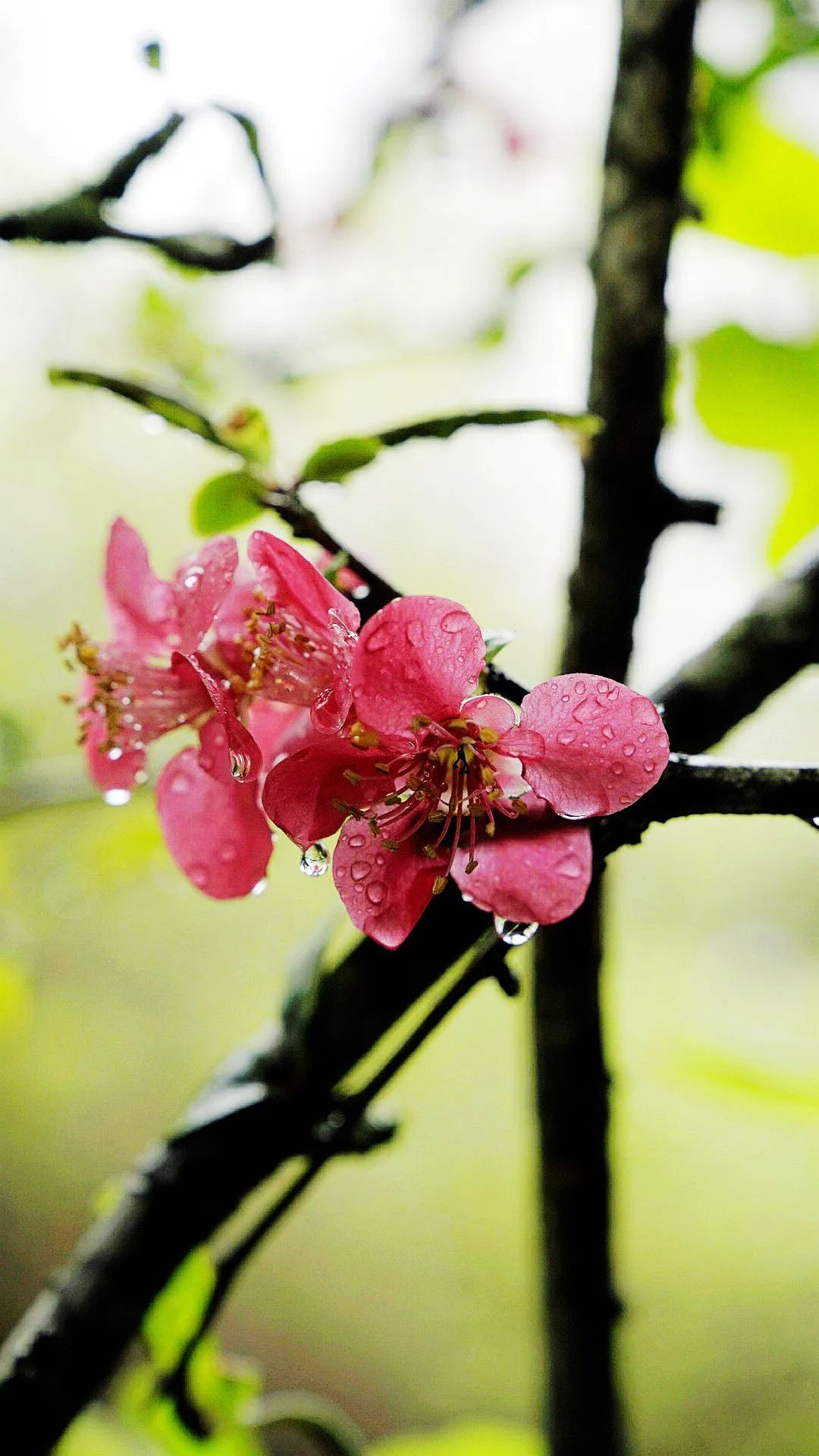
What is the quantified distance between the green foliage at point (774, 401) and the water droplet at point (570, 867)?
0.36 meters

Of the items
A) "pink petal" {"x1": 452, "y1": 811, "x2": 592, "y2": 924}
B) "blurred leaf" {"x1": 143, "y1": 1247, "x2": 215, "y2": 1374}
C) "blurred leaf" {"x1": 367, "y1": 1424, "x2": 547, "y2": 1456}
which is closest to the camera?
"pink petal" {"x1": 452, "y1": 811, "x2": 592, "y2": 924}

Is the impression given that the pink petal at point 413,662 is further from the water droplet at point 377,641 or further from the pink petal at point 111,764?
the pink petal at point 111,764

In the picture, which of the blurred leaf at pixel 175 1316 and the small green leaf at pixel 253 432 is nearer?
the small green leaf at pixel 253 432

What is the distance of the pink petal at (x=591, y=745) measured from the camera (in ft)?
0.67

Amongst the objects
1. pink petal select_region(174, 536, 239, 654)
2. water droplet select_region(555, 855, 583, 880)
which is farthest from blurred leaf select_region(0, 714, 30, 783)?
water droplet select_region(555, 855, 583, 880)

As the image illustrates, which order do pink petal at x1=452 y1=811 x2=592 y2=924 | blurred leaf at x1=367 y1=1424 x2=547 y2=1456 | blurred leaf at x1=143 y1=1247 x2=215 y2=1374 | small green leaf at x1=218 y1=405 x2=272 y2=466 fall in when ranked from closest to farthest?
pink petal at x1=452 y1=811 x2=592 y2=924
small green leaf at x1=218 y1=405 x2=272 y2=466
blurred leaf at x1=143 y1=1247 x2=215 y2=1374
blurred leaf at x1=367 y1=1424 x2=547 y2=1456

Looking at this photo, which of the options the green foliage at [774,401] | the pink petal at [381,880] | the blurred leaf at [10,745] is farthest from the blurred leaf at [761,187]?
the blurred leaf at [10,745]

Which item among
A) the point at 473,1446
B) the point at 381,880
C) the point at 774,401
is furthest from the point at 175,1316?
the point at 774,401

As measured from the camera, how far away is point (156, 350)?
743 mm

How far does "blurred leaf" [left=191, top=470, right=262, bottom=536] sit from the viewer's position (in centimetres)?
30

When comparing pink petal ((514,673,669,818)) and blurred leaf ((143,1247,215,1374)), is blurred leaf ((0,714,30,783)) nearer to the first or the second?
blurred leaf ((143,1247,215,1374))

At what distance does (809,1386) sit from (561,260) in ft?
3.70

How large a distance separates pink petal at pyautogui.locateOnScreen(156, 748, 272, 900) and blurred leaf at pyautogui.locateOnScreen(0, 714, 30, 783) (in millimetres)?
416

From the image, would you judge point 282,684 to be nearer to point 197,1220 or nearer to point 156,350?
point 197,1220
